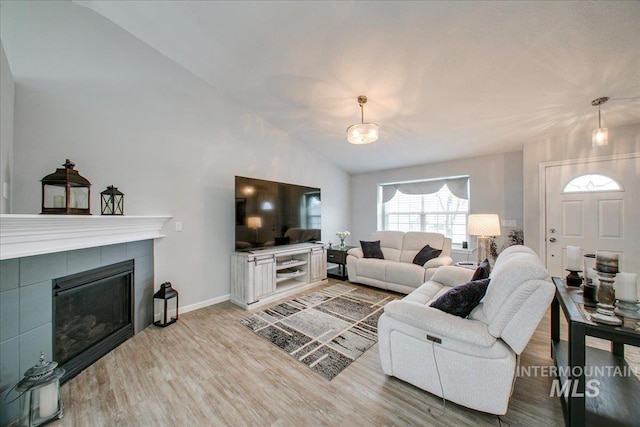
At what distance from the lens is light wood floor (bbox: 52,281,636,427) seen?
4.72 feet

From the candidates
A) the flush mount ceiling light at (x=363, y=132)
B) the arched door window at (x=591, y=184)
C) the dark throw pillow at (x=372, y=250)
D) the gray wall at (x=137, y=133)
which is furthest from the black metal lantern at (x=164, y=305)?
the arched door window at (x=591, y=184)

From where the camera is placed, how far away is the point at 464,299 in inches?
61.3

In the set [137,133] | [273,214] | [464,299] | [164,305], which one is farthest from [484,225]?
[137,133]

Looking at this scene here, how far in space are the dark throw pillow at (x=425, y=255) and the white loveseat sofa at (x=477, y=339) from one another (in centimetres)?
216

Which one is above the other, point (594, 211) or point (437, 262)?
point (594, 211)

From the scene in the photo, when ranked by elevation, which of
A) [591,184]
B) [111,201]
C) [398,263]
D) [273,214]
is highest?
[591,184]

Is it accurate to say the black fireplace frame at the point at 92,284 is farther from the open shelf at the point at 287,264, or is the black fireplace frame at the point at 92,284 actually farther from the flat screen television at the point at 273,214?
the open shelf at the point at 287,264

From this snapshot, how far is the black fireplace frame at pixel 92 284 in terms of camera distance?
1.79 meters

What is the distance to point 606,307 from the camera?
1315 millimetres

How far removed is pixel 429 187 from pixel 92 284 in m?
5.27

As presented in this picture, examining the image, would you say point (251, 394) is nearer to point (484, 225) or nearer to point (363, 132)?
point (363, 132)

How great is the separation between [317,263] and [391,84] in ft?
9.60

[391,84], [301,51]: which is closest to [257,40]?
[301,51]

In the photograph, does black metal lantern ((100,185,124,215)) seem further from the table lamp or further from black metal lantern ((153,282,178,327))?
the table lamp
